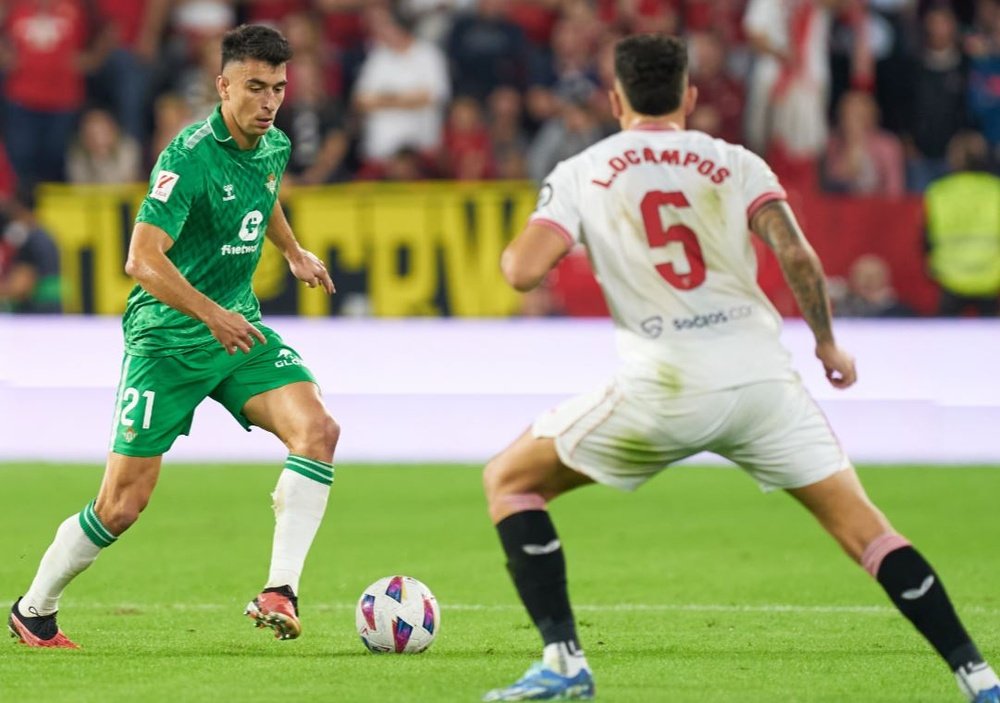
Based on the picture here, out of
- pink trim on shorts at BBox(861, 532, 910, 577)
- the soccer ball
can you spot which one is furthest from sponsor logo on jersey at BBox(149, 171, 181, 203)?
pink trim on shorts at BBox(861, 532, 910, 577)

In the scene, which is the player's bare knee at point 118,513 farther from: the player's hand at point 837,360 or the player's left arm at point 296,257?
the player's hand at point 837,360

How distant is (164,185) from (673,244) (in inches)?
89.8

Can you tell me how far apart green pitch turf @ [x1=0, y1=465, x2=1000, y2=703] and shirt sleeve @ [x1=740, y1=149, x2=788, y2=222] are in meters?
1.60

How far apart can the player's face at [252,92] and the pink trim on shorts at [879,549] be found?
292 centimetres

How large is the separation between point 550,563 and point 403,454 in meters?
8.90

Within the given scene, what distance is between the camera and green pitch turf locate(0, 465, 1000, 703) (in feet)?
21.2

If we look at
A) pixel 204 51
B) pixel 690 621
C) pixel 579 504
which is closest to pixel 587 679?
pixel 690 621

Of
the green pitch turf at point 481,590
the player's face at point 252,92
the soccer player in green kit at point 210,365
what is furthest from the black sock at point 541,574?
the player's face at point 252,92

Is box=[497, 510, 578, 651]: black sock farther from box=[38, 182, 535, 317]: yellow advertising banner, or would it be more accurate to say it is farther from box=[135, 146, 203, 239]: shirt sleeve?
box=[38, 182, 535, 317]: yellow advertising banner

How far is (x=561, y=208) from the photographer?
562 centimetres

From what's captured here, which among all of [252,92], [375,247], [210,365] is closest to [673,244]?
[252,92]

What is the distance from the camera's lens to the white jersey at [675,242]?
5.62 meters

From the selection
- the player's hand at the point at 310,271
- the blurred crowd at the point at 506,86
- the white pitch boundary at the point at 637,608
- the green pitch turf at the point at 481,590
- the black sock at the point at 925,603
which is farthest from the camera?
the blurred crowd at the point at 506,86

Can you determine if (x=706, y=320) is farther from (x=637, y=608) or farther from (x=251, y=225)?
(x=637, y=608)
